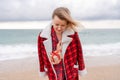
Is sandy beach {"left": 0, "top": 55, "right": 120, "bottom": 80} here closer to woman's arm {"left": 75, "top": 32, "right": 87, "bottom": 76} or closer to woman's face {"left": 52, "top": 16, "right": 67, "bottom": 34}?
woman's arm {"left": 75, "top": 32, "right": 87, "bottom": 76}

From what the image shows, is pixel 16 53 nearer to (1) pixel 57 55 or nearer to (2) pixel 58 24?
(1) pixel 57 55

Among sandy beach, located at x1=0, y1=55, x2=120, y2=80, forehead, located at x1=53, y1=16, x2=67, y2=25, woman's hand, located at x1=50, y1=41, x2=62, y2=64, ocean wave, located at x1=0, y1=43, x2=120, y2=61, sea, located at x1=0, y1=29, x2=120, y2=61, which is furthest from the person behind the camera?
sea, located at x1=0, y1=29, x2=120, y2=61

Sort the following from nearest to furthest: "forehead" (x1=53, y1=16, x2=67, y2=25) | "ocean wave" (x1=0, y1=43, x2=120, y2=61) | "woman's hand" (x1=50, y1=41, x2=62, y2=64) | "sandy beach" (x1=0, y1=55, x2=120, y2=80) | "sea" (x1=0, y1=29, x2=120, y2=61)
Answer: "forehead" (x1=53, y1=16, x2=67, y2=25)
"woman's hand" (x1=50, y1=41, x2=62, y2=64)
"sandy beach" (x1=0, y1=55, x2=120, y2=80)
"ocean wave" (x1=0, y1=43, x2=120, y2=61)
"sea" (x1=0, y1=29, x2=120, y2=61)

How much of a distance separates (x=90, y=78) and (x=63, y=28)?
3213mm

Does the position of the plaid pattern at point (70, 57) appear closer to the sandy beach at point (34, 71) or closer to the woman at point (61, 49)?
the woman at point (61, 49)

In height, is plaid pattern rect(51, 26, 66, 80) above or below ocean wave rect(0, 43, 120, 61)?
above

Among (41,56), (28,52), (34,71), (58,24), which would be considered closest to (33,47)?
(28,52)

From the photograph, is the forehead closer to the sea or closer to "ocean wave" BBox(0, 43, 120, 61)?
the sea

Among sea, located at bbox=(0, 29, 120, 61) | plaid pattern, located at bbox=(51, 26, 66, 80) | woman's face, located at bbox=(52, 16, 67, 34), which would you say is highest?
woman's face, located at bbox=(52, 16, 67, 34)

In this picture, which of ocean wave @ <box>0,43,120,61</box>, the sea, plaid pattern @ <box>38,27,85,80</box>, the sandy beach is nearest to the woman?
plaid pattern @ <box>38,27,85,80</box>

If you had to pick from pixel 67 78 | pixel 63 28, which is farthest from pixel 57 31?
pixel 67 78

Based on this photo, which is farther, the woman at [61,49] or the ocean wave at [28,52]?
the ocean wave at [28,52]

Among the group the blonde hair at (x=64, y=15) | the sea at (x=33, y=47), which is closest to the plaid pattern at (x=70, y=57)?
the blonde hair at (x=64, y=15)

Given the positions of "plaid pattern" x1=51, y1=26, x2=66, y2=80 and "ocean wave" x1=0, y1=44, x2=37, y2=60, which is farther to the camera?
"ocean wave" x1=0, y1=44, x2=37, y2=60
